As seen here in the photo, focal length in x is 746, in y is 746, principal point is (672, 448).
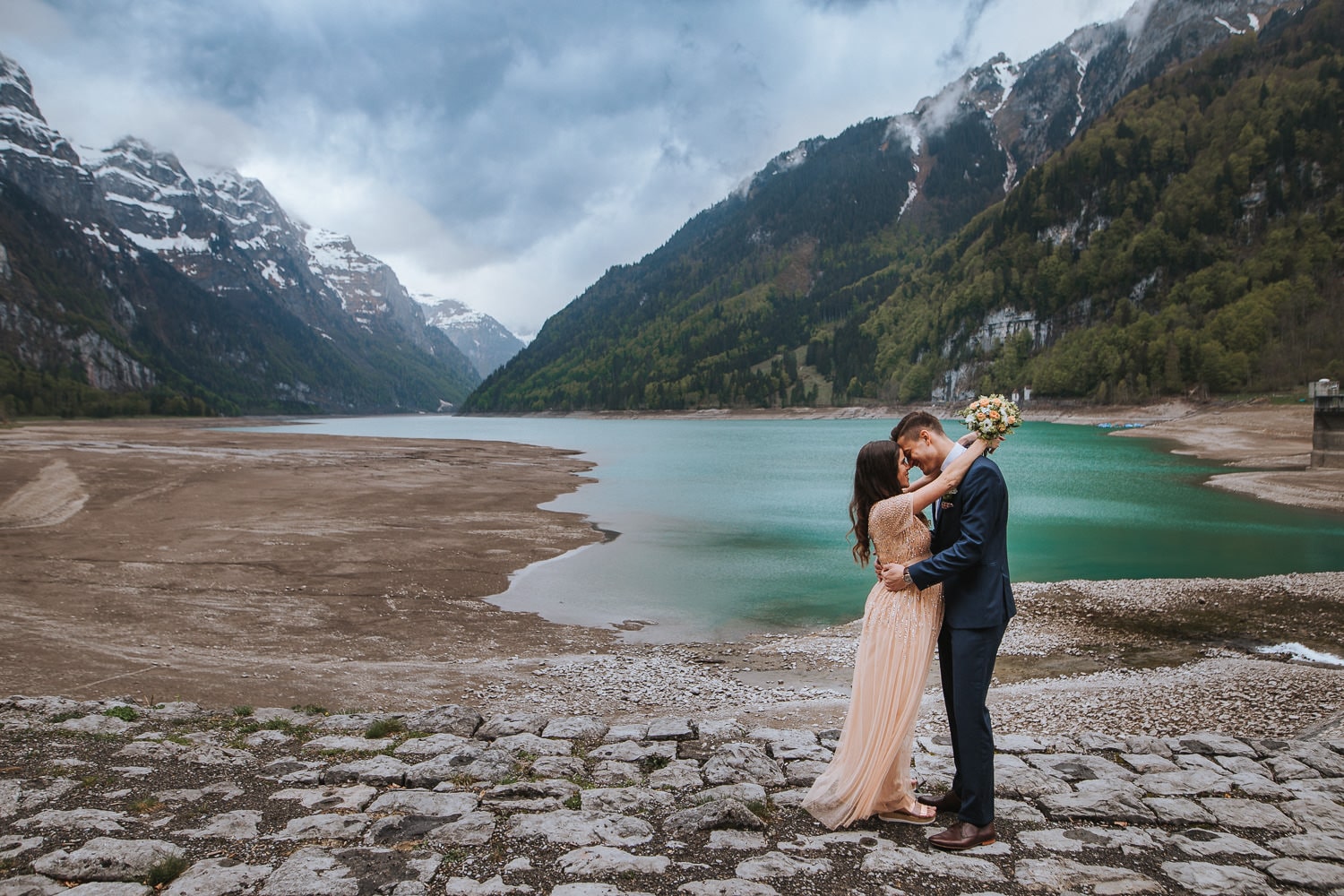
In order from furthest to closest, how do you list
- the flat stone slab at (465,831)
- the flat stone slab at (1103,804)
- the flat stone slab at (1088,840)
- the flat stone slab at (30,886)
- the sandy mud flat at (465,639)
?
the sandy mud flat at (465,639) < the flat stone slab at (1103,804) < the flat stone slab at (465,831) < the flat stone slab at (1088,840) < the flat stone slab at (30,886)

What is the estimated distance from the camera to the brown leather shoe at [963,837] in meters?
5.09

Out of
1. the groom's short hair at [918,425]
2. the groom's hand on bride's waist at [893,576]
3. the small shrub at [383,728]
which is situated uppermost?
the groom's short hair at [918,425]

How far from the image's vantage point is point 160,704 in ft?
29.7

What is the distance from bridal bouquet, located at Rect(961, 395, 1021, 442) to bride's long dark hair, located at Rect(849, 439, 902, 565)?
0.58m

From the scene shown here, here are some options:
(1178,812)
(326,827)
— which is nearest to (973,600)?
(1178,812)

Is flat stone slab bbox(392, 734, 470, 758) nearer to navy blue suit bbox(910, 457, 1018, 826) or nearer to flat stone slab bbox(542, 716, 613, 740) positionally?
flat stone slab bbox(542, 716, 613, 740)

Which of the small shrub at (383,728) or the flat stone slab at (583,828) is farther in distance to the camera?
the small shrub at (383,728)

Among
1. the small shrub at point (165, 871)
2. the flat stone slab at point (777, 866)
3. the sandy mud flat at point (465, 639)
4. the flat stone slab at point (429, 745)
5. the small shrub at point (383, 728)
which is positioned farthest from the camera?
the sandy mud flat at point (465, 639)

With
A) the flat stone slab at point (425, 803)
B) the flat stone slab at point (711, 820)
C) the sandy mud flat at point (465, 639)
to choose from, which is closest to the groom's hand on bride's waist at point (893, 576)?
the flat stone slab at point (711, 820)

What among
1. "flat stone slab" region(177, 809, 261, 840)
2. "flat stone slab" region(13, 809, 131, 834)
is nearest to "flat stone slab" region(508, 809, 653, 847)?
"flat stone slab" region(177, 809, 261, 840)

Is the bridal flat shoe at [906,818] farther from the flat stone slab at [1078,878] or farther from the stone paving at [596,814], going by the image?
the flat stone slab at [1078,878]

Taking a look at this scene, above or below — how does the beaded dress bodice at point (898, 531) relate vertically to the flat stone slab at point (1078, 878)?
above

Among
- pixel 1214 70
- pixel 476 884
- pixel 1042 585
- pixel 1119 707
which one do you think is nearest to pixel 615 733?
pixel 476 884

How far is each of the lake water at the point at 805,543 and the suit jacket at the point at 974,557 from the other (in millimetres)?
A: 11493
